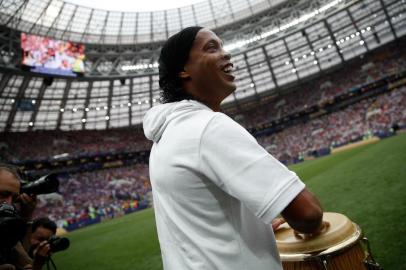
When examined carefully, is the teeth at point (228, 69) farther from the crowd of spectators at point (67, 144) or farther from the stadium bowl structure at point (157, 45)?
the crowd of spectators at point (67, 144)

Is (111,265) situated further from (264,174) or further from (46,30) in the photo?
(46,30)

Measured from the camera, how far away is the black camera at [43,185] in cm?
319

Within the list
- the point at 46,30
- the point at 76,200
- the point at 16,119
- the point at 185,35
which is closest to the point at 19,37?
the point at 46,30

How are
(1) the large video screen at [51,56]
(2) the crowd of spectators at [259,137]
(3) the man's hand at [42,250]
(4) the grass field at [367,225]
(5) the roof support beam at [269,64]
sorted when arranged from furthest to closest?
(5) the roof support beam at [269,64] < (2) the crowd of spectators at [259,137] < (1) the large video screen at [51,56] < (4) the grass field at [367,225] < (3) the man's hand at [42,250]

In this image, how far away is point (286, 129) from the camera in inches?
1869

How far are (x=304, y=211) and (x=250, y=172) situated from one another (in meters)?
0.26

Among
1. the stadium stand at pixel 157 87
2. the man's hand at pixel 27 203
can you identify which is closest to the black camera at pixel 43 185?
the man's hand at pixel 27 203

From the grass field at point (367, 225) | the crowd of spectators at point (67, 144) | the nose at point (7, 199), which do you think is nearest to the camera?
the nose at point (7, 199)

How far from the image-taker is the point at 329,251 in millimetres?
1601

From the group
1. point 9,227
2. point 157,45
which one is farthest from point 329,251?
point 157,45

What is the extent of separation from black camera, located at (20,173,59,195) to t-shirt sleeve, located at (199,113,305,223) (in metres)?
2.69

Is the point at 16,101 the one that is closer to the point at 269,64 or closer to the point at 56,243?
the point at 269,64

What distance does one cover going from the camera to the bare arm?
1.07m

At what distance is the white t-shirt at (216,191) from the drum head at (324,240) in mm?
532
